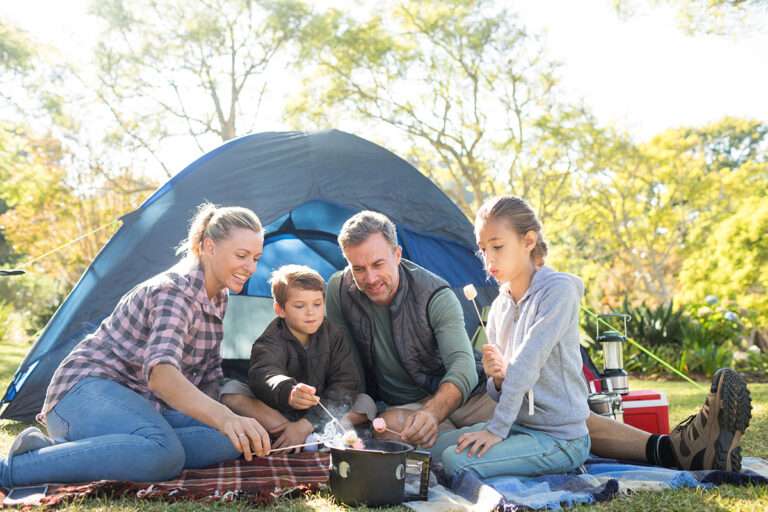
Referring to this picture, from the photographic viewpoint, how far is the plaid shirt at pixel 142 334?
2076 mm

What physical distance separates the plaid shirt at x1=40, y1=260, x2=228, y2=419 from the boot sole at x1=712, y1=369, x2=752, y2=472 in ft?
5.79

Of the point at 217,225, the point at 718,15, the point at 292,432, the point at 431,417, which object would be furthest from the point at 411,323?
the point at 718,15

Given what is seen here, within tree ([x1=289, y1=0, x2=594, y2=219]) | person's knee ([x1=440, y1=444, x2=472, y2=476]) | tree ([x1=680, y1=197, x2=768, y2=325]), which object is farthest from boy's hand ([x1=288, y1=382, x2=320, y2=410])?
A: tree ([x1=289, y1=0, x2=594, y2=219])

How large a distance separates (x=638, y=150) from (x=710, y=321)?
663cm

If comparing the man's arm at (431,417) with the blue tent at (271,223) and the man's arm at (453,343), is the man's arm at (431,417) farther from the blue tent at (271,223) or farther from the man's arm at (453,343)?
the blue tent at (271,223)

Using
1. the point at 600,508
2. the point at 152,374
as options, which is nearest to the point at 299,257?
the point at 152,374

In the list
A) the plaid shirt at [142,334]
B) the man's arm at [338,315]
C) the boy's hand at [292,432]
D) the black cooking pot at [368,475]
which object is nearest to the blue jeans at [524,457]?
the black cooking pot at [368,475]

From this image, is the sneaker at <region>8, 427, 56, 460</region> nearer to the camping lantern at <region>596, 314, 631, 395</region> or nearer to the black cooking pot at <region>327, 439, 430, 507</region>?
the black cooking pot at <region>327, 439, 430, 507</region>

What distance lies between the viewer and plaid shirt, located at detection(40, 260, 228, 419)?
2.08m

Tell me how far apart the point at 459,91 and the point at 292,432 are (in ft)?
35.2

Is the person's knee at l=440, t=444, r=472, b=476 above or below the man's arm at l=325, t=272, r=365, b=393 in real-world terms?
below

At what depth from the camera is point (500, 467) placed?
2037mm

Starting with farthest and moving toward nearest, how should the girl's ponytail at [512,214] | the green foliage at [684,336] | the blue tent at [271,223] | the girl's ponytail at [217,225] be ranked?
the green foliage at [684,336] → the blue tent at [271,223] → the girl's ponytail at [217,225] → the girl's ponytail at [512,214]

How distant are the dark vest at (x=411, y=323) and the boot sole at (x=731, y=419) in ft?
3.80
